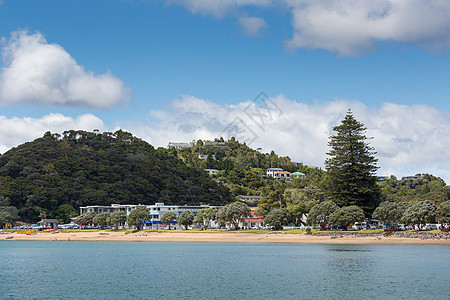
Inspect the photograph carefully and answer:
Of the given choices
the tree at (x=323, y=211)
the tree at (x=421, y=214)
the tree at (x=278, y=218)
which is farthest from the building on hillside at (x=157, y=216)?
the tree at (x=421, y=214)

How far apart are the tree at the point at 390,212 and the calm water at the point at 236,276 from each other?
2212 cm

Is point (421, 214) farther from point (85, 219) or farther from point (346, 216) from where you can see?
point (85, 219)

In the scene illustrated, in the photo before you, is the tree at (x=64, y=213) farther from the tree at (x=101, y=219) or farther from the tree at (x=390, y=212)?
the tree at (x=390, y=212)

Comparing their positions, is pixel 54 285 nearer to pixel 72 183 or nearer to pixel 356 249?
pixel 356 249

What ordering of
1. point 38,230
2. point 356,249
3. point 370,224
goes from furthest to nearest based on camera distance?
point 38,230
point 370,224
point 356,249

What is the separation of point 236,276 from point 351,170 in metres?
60.6

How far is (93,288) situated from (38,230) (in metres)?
97.5

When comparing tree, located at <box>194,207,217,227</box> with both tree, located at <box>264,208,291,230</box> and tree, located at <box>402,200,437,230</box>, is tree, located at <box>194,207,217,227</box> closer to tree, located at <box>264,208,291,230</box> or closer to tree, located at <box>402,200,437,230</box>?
tree, located at <box>264,208,291,230</box>

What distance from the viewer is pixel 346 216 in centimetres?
9156

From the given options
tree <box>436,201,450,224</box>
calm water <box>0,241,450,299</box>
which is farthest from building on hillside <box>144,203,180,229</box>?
tree <box>436,201,450,224</box>

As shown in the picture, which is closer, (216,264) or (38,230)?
(216,264)

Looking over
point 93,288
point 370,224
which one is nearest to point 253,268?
point 93,288

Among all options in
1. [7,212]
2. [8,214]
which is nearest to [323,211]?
[8,214]

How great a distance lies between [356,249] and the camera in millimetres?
74312
